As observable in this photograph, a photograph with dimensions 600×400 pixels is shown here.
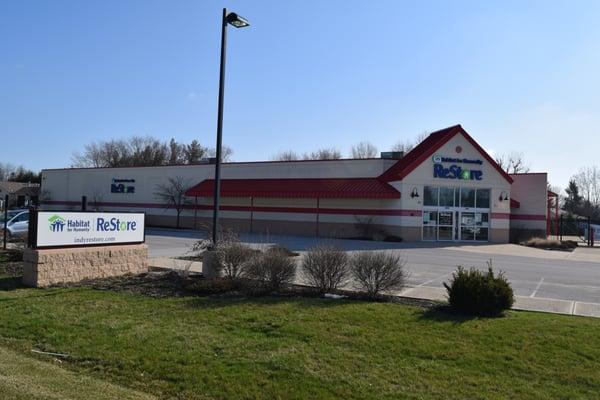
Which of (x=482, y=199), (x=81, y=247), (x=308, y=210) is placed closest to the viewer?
(x=81, y=247)

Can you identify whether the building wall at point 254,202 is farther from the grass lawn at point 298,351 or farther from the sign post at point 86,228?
the grass lawn at point 298,351

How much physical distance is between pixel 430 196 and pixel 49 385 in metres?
28.9

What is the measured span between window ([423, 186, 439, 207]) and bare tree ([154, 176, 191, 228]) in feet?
64.1

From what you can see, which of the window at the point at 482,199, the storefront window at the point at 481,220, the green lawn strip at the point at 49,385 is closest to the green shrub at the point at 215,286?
the green lawn strip at the point at 49,385

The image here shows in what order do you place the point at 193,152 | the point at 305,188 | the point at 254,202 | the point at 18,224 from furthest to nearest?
the point at 193,152 → the point at 254,202 → the point at 305,188 → the point at 18,224

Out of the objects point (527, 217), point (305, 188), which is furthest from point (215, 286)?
point (527, 217)

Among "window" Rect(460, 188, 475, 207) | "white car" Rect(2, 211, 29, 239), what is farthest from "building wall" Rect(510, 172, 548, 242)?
"white car" Rect(2, 211, 29, 239)

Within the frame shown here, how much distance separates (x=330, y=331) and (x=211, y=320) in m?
1.96

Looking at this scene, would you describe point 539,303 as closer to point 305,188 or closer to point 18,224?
point 18,224

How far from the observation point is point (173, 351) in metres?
6.85

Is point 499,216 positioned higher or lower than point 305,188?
lower

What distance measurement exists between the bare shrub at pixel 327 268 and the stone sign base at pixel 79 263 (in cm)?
526

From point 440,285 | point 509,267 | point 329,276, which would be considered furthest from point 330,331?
point 509,267

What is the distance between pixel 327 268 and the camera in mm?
10273
